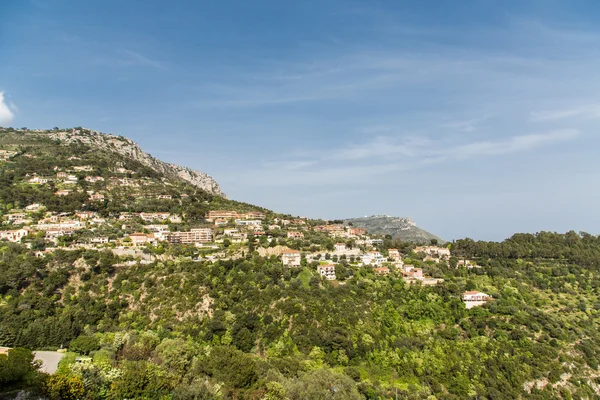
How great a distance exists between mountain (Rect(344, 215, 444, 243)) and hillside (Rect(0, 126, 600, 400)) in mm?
55720

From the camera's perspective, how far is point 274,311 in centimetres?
3688

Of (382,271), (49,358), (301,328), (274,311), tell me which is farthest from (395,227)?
(49,358)

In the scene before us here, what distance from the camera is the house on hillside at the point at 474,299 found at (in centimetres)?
4256

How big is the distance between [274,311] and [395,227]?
337 ft

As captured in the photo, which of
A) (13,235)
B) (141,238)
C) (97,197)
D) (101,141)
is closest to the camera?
(13,235)

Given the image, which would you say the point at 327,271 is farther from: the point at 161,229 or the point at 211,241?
the point at 161,229

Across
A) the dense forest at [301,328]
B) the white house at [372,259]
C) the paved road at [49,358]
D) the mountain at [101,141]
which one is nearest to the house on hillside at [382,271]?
the dense forest at [301,328]

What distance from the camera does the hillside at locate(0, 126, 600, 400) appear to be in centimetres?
2383

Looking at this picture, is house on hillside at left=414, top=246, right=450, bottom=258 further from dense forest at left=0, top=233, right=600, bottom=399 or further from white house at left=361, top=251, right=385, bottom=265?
dense forest at left=0, top=233, right=600, bottom=399

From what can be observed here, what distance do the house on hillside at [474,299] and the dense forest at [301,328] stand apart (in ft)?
3.09

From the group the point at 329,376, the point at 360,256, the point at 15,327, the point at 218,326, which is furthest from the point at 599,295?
the point at 15,327

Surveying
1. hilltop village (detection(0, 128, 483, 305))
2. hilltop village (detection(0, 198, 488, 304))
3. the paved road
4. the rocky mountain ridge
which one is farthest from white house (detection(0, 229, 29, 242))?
the rocky mountain ridge

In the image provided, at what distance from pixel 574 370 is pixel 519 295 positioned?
11329mm

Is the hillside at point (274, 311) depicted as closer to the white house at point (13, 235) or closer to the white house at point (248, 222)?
the white house at point (13, 235)
